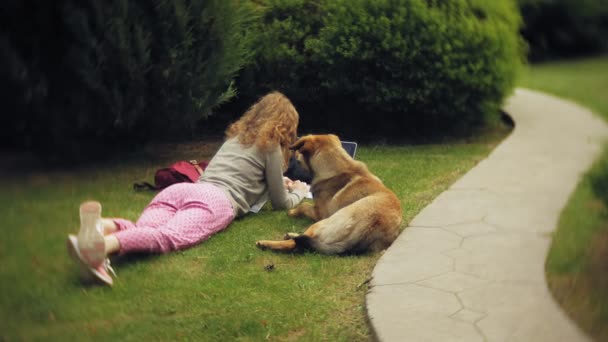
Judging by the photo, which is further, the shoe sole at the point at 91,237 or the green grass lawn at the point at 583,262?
the shoe sole at the point at 91,237

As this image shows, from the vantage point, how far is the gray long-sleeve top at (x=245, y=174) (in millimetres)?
5613

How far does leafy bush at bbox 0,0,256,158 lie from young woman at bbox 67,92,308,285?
738 millimetres

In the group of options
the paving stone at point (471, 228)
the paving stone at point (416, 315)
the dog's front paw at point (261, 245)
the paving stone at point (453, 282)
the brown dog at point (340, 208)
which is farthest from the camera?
the paving stone at point (471, 228)

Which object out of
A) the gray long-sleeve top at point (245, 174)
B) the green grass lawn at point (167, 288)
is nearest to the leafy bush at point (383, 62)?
the gray long-sleeve top at point (245, 174)

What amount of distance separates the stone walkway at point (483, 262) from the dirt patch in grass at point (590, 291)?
0.24ft

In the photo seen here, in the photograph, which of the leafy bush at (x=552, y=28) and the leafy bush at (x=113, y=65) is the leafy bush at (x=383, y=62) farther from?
the leafy bush at (x=552, y=28)

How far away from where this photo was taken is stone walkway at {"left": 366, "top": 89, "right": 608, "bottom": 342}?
3744 mm

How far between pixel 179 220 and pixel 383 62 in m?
4.14

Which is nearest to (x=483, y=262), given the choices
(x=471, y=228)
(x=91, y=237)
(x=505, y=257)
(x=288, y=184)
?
(x=505, y=257)

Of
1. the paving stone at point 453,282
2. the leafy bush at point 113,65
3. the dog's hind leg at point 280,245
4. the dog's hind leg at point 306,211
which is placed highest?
the leafy bush at point 113,65

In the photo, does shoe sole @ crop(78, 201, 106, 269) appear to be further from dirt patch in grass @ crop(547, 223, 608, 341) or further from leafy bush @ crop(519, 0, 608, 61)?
leafy bush @ crop(519, 0, 608, 61)

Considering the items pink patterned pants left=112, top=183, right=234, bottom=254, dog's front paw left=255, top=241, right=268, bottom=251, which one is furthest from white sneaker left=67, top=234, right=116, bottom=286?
dog's front paw left=255, top=241, right=268, bottom=251

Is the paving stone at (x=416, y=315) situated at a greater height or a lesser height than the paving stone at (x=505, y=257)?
greater

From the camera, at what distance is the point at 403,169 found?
24.2 feet
